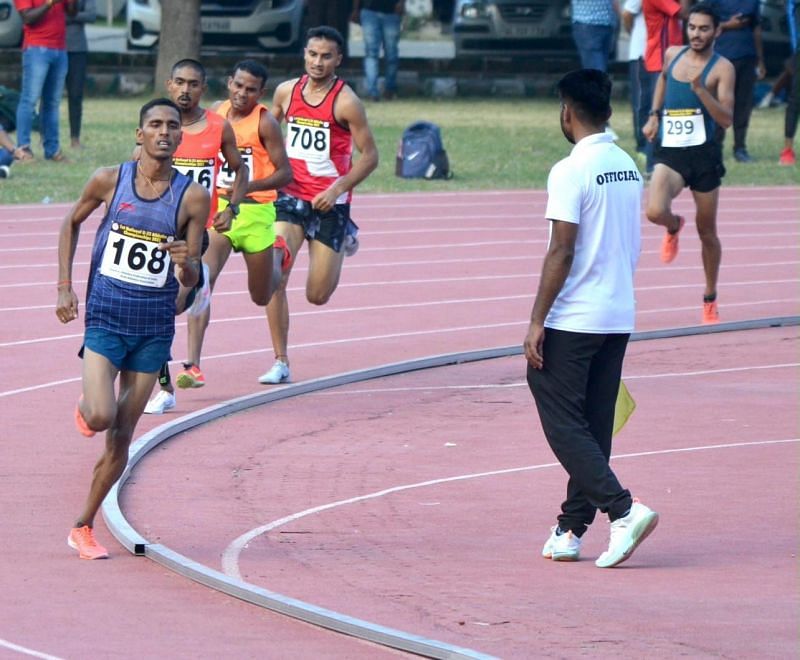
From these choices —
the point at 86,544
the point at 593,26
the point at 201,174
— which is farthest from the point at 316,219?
the point at 593,26

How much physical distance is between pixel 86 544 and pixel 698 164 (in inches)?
274

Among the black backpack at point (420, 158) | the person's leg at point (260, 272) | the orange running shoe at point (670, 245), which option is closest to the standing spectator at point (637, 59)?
the black backpack at point (420, 158)

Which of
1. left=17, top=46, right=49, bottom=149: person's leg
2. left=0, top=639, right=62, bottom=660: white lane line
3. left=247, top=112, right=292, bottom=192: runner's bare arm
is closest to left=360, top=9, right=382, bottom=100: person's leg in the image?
left=17, top=46, right=49, bottom=149: person's leg

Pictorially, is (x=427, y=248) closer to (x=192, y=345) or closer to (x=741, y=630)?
(x=192, y=345)

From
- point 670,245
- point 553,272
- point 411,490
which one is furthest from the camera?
point 670,245

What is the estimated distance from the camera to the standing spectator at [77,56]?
69.4ft

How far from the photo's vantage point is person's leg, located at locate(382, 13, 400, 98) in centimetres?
→ 2842

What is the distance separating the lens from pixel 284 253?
11023mm

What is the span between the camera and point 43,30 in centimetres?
2005

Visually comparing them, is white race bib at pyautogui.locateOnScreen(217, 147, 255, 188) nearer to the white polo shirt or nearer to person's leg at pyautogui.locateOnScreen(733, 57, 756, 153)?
the white polo shirt

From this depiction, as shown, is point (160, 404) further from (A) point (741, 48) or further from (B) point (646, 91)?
(A) point (741, 48)

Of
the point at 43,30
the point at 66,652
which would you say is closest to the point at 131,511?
the point at 66,652

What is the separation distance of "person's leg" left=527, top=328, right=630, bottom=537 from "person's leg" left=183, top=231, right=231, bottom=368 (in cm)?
373

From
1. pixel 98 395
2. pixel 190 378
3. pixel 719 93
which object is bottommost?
pixel 190 378
